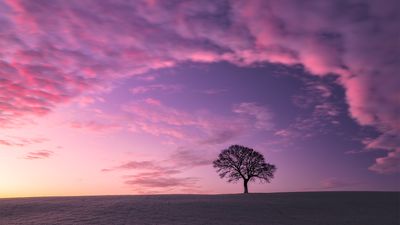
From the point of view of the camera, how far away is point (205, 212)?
3019 centimetres

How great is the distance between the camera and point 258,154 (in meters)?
54.5

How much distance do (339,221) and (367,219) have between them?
2.86m

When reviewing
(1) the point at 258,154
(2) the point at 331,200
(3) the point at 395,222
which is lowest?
(3) the point at 395,222

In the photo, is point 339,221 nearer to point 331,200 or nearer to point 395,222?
point 395,222

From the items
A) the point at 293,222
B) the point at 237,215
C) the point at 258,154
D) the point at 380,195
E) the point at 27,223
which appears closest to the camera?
the point at 27,223

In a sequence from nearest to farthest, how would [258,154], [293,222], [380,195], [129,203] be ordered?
[293,222]
[129,203]
[380,195]
[258,154]

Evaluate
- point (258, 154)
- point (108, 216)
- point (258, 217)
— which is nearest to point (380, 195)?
point (258, 154)

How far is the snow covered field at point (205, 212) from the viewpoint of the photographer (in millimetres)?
26953

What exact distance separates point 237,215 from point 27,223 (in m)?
14.8

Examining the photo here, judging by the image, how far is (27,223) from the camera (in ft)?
84.3

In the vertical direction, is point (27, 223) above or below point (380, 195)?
below

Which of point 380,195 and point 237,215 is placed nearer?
point 237,215

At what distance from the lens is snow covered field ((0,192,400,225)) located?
2695 cm

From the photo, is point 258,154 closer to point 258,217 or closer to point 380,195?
point 380,195
